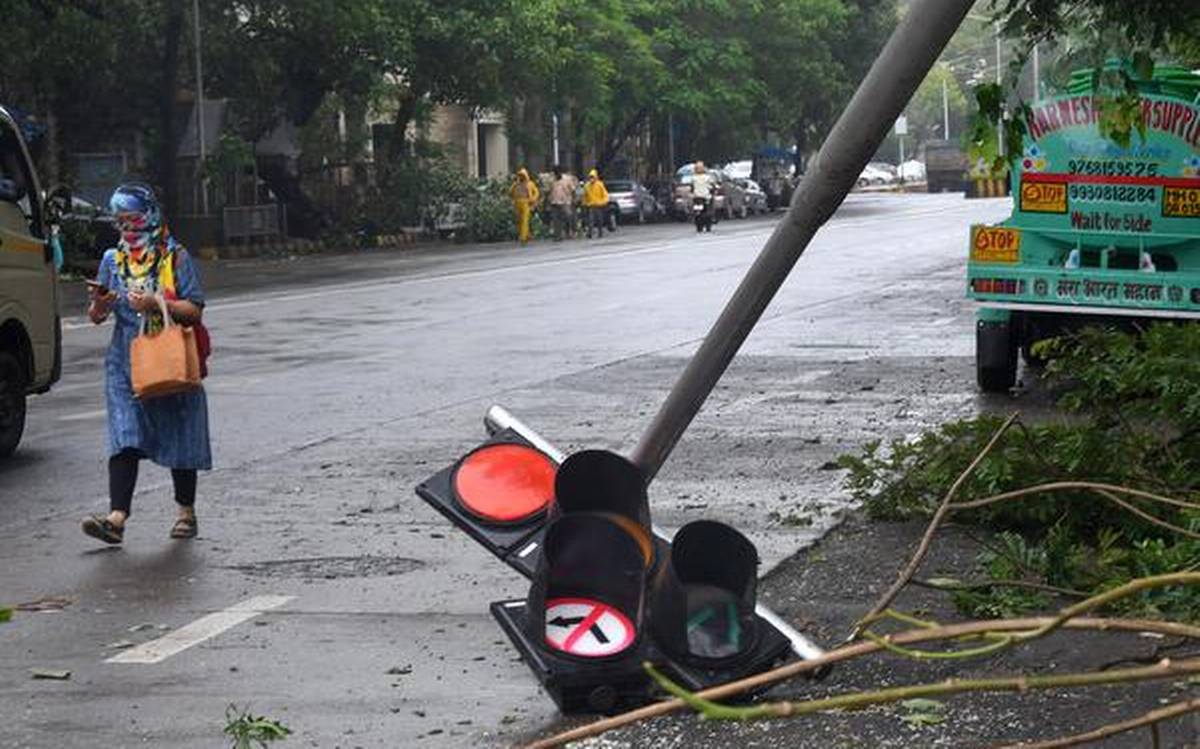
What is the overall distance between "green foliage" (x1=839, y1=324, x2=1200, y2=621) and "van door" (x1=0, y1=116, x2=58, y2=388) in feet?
19.1

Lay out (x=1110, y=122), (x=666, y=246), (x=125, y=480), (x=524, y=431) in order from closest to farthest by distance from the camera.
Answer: (x=524, y=431)
(x=1110, y=122)
(x=125, y=480)
(x=666, y=246)

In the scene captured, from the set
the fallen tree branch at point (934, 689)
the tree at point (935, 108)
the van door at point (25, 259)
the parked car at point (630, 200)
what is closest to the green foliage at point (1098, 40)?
the fallen tree branch at point (934, 689)

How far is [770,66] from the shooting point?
7731 cm

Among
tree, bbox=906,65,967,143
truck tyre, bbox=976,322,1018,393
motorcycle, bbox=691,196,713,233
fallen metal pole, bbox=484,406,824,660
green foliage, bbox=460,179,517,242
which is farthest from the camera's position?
tree, bbox=906,65,967,143

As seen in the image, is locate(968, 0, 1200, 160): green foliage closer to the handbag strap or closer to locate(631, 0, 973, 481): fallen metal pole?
locate(631, 0, 973, 481): fallen metal pole

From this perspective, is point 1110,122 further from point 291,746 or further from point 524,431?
point 291,746

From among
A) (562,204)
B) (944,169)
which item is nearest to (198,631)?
(562,204)

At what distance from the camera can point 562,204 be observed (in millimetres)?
56000

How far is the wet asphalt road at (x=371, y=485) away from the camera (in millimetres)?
7184

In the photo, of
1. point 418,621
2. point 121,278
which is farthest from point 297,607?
point 121,278

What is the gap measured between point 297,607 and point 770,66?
69.9 m

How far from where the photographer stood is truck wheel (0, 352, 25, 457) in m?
Result: 13.6

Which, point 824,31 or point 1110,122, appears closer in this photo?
point 1110,122

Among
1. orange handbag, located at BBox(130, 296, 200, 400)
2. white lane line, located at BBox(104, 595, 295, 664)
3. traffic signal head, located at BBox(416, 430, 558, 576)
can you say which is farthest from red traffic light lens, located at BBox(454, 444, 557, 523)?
orange handbag, located at BBox(130, 296, 200, 400)
